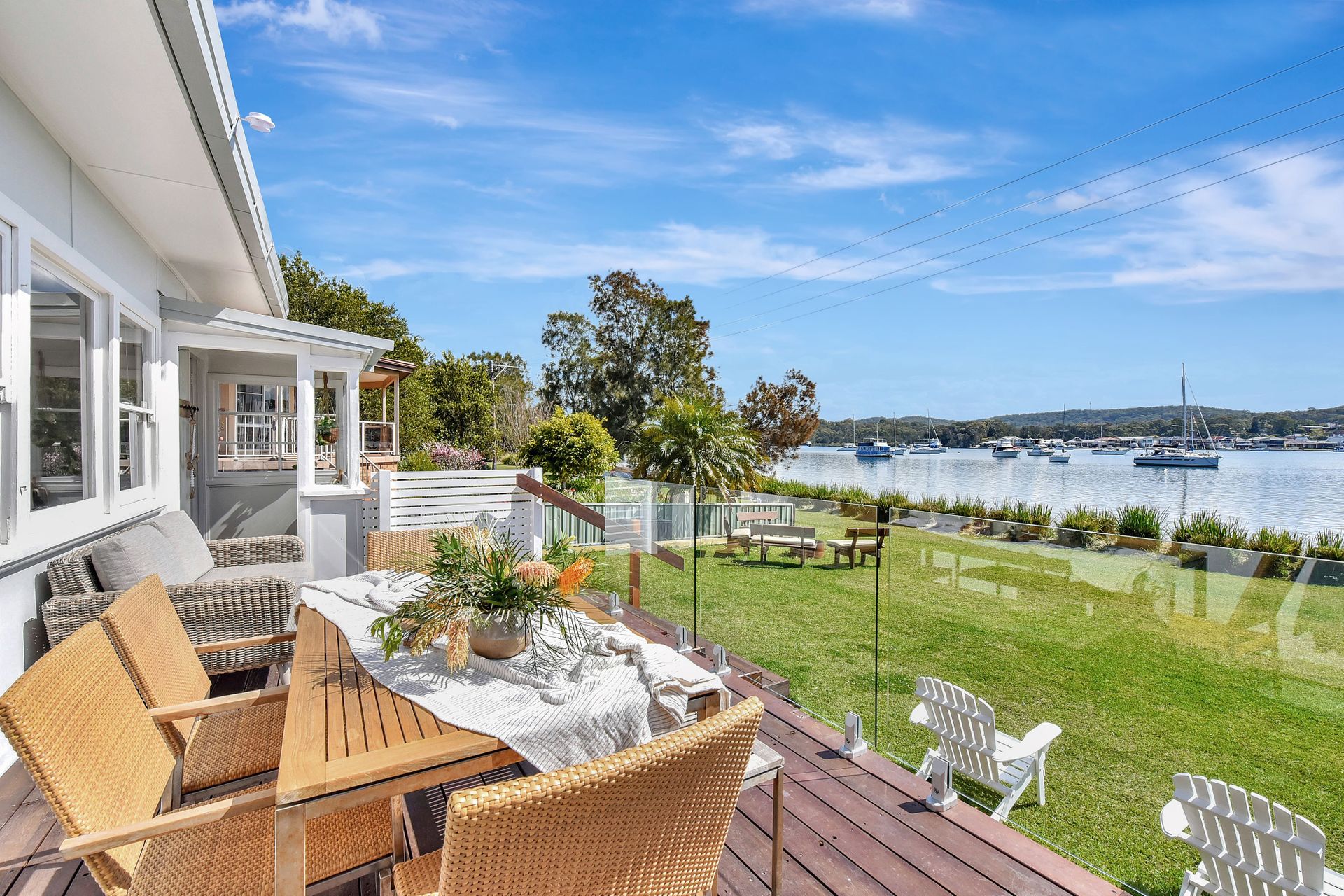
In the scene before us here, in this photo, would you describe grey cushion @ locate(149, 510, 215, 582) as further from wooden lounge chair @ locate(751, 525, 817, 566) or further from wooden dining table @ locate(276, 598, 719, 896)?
wooden lounge chair @ locate(751, 525, 817, 566)

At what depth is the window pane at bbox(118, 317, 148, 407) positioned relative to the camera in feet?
13.1

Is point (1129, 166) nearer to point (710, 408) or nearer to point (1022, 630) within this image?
point (710, 408)

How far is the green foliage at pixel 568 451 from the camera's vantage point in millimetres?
14672

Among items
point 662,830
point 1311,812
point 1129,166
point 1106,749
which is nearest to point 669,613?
point 1106,749

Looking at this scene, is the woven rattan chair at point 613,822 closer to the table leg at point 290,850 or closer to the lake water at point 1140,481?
the table leg at point 290,850

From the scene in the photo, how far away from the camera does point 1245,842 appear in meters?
2.23

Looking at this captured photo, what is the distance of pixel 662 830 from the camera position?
3.53 feet

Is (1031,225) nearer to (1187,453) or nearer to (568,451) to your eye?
(1187,453)

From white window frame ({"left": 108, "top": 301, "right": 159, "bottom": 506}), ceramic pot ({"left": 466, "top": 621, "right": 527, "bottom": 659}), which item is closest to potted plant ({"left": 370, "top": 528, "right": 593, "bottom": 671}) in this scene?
ceramic pot ({"left": 466, "top": 621, "right": 527, "bottom": 659})

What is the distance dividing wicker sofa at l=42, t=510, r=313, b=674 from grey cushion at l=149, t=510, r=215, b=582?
0.05 feet

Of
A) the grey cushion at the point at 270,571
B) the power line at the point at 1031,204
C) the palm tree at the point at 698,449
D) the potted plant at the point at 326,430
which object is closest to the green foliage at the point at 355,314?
the potted plant at the point at 326,430

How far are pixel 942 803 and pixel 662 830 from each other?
1.65 metres

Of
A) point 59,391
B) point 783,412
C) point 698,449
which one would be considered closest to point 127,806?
point 59,391

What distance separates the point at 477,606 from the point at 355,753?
47 centimetres
